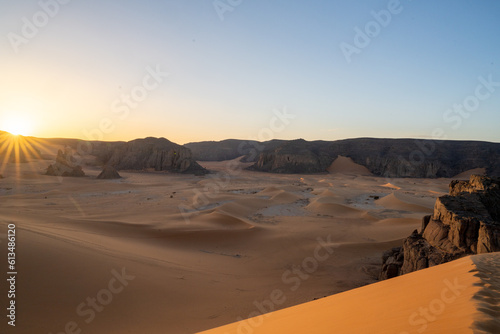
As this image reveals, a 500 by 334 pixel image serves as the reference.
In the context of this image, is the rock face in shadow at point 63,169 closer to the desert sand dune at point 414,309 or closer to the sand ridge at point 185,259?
the sand ridge at point 185,259

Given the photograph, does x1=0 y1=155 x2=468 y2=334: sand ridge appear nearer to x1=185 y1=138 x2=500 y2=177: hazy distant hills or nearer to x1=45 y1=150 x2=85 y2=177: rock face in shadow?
x1=45 y1=150 x2=85 y2=177: rock face in shadow

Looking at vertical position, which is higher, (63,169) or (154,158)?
(154,158)

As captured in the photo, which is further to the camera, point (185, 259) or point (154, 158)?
point (154, 158)

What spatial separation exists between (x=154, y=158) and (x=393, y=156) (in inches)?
1602

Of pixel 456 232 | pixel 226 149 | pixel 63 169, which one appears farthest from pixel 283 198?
pixel 226 149

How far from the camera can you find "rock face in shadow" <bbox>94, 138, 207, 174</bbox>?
43.9 meters

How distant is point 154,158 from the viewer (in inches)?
1751

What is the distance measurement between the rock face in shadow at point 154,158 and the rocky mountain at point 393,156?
13673 millimetres

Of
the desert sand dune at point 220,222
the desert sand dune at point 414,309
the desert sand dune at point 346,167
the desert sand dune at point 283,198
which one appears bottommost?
the desert sand dune at point 220,222

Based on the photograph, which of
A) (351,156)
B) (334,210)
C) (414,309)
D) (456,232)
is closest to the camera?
(414,309)

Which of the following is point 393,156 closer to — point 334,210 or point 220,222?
point 334,210

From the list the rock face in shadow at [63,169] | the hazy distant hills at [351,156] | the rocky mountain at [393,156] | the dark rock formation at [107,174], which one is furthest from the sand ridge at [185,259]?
the rocky mountain at [393,156]

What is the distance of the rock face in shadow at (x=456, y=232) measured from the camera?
5.07m

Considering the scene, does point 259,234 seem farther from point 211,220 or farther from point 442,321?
point 442,321
